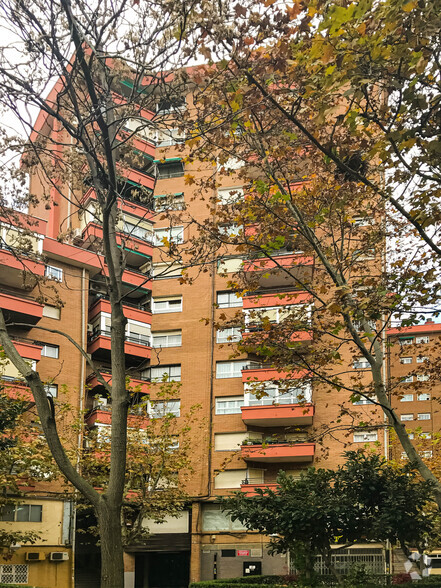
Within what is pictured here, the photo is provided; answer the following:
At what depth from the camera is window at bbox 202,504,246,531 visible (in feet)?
95.2

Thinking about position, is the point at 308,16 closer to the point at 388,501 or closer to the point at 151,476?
the point at 388,501

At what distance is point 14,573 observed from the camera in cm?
2548

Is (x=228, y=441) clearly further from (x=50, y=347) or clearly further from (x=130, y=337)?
(x=50, y=347)

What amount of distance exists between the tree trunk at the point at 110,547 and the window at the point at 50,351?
22.7 m

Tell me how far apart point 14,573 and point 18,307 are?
405 inches

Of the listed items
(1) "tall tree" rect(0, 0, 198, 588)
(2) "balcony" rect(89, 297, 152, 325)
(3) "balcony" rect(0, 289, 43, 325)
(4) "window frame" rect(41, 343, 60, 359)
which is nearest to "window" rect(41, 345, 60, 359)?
(4) "window frame" rect(41, 343, 60, 359)

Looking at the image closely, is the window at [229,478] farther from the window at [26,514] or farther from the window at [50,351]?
the window at [50,351]

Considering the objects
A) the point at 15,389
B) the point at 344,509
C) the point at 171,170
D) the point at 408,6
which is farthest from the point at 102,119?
the point at 171,170

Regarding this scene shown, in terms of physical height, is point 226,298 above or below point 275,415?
above

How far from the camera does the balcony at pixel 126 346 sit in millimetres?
30797

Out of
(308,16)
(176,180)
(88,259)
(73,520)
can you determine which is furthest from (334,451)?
(308,16)

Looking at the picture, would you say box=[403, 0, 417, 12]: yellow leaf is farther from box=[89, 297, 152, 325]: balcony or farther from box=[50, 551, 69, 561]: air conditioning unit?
box=[89, 297, 152, 325]: balcony

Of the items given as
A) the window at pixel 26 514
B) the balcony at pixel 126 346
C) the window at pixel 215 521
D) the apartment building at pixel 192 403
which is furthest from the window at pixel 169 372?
the window at pixel 26 514

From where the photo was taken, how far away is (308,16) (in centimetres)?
916
